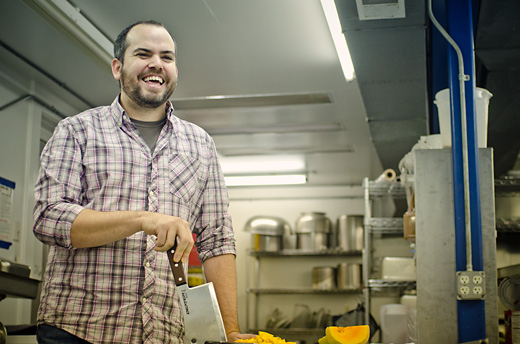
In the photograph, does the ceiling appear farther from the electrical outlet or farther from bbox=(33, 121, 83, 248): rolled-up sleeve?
bbox=(33, 121, 83, 248): rolled-up sleeve

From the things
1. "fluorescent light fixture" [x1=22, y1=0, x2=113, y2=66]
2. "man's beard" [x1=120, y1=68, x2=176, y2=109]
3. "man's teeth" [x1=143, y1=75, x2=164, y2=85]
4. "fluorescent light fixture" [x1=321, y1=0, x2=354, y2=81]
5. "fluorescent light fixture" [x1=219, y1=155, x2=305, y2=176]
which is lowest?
"man's beard" [x1=120, y1=68, x2=176, y2=109]

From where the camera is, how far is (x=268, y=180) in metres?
9.72

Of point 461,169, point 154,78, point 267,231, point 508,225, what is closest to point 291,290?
point 267,231

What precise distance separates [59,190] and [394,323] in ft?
15.0

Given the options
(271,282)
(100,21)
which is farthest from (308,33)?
(271,282)

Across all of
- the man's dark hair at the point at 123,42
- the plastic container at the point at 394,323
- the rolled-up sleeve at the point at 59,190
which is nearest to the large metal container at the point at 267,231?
the plastic container at the point at 394,323

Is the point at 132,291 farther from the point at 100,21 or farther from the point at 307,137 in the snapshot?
the point at 307,137

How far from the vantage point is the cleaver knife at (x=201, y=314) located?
122cm

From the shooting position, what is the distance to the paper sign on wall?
15.7 feet

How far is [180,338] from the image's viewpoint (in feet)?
5.07

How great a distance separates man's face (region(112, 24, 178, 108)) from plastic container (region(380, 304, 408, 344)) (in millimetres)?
4292

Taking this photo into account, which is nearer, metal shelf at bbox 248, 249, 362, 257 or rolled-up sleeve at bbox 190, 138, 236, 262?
rolled-up sleeve at bbox 190, 138, 236, 262

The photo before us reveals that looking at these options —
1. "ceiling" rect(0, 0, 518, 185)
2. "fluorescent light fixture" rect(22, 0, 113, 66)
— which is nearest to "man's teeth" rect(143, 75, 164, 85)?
"ceiling" rect(0, 0, 518, 185)

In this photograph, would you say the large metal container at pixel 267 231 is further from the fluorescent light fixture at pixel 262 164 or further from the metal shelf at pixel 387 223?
the metal shelf at pixel 387 223
